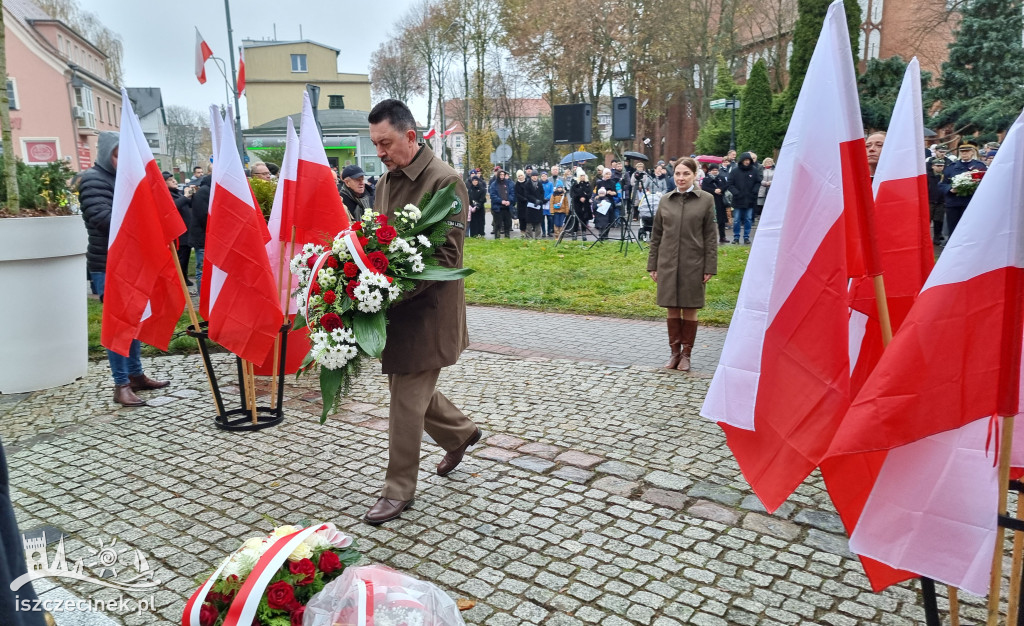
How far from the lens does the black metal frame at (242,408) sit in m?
5.77

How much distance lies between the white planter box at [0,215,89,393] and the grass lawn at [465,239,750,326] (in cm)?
607

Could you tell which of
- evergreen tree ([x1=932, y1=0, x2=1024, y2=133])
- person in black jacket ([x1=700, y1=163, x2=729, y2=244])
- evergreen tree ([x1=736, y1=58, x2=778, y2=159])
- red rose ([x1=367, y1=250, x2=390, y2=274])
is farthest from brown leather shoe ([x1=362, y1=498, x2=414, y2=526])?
evergreen tree ([x1=736, y1=58, x2=778, y2=159])

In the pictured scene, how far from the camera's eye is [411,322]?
162 inches

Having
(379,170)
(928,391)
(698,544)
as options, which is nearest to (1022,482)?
(928,391)

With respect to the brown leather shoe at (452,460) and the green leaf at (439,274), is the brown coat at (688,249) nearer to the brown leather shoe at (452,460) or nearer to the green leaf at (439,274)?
the brown leather shoe at (452,460)

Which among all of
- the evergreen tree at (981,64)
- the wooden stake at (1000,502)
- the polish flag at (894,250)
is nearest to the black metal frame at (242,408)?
the polish flag at (894,250)

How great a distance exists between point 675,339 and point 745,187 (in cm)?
1088

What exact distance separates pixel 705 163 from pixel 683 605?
18.7m

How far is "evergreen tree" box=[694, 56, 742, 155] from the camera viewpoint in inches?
1211

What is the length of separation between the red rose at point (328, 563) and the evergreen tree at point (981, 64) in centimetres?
2480

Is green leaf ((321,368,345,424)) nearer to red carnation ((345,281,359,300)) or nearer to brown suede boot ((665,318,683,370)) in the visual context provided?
red carnation ((345,281,359,300))

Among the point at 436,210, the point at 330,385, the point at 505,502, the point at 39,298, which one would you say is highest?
the point at 436,210

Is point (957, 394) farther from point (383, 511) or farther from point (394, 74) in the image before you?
point (394, 74)

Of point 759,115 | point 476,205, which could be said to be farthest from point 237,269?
point 759,115
